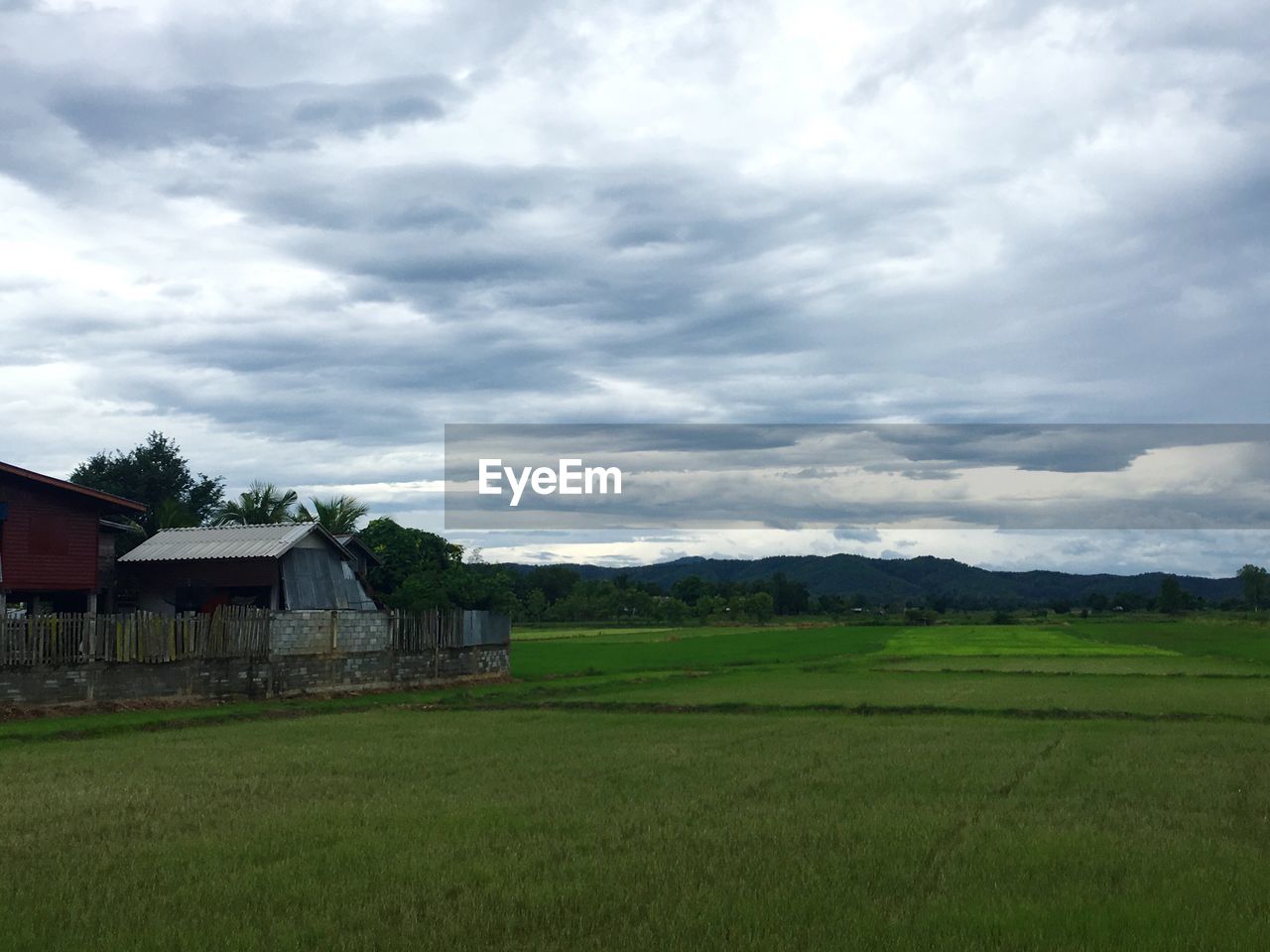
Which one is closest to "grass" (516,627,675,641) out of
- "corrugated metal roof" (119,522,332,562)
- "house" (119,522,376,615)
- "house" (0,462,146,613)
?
"house" (119,522,376,615)

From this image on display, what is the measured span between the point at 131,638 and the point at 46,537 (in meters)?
7.58

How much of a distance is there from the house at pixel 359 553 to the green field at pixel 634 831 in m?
13.7

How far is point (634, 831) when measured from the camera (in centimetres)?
1238

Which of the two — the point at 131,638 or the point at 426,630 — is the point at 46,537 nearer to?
the point at 131,638

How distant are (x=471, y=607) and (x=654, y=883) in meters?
32.6

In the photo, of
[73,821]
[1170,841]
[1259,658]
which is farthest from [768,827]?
[1259,658]

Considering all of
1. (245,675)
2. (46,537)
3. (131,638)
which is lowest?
(245,675)

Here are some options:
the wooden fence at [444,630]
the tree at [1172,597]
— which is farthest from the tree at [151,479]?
the tree at [1172,597]

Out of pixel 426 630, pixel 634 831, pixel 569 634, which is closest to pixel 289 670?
pixel 426 630

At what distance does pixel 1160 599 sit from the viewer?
170750 mm

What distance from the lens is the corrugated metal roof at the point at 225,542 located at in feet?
122

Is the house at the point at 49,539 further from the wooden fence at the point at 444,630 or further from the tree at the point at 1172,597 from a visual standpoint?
the tree at the point at 1172,597

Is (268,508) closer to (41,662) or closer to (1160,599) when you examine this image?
(41,662)

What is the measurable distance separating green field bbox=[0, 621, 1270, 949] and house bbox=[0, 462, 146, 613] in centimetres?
901
